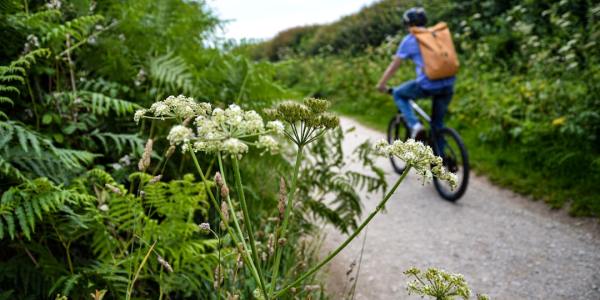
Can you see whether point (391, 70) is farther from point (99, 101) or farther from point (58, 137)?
point (58, 137)

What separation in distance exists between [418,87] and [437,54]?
0.67 metres

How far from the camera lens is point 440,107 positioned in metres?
5.35

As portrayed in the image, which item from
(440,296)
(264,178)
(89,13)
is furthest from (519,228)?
(89,13)

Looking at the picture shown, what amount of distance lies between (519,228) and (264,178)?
2.71 metres

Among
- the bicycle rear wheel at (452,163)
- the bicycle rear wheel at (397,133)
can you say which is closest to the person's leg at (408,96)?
the bicycle rear wheel at (452,163)

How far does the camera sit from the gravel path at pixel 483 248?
3.25m

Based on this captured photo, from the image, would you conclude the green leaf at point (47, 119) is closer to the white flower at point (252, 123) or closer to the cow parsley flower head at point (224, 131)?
the cow parsley flower head at point (224, 131)

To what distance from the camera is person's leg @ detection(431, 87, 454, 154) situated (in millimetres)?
5268

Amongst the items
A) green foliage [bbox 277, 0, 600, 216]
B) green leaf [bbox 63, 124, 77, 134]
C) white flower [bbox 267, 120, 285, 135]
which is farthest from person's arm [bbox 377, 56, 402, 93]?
white flower [bbox 267, 120, 285, 135]

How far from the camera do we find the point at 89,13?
2990 millimetres

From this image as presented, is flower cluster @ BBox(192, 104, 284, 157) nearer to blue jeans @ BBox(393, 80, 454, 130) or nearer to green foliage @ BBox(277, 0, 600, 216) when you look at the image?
green foliage @ BBox(277, 0, 600, 216)

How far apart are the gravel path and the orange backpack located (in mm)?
1533

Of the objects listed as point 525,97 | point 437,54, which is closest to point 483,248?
point 437,54

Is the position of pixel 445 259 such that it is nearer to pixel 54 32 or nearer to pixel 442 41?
pixel 442 41
